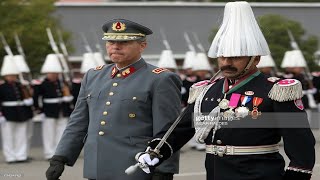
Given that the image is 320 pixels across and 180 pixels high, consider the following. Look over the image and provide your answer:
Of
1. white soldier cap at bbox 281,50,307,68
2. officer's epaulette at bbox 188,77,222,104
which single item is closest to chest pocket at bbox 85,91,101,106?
officer's epaulette at bbox 188,77,222,104

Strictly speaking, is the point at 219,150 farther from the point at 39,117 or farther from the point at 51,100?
the point at 39,117

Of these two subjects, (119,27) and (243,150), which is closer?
(243,150)

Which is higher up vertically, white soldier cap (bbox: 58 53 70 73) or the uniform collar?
the uniform collar

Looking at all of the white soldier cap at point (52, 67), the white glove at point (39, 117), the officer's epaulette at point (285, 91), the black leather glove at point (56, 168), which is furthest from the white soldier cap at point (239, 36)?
the white glove at point (39, 117)

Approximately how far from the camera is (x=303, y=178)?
350cm

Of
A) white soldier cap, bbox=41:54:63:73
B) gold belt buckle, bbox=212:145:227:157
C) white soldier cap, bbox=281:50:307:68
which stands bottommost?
white soldier cap, bbox=281:50:307:68

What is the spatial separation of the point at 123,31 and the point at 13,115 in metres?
7.57

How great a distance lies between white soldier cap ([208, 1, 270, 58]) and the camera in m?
3.64

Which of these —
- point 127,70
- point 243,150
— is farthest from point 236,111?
point 127,70

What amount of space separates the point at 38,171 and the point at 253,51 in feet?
23.7

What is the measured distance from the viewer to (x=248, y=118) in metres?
3.64

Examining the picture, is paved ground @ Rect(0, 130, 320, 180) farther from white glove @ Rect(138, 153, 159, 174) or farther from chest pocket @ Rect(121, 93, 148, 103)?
white glove @ Rect(138, 153, 159, 174)

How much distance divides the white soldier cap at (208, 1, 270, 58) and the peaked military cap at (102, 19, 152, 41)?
0.81 metres

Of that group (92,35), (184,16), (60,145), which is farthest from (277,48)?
(60,145)
